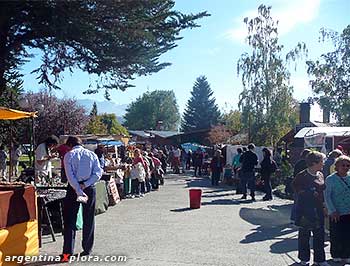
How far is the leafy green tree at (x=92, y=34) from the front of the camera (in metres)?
14.8

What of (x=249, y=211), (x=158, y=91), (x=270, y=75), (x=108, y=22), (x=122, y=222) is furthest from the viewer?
(x=158, y=91)

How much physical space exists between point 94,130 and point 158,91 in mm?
63306

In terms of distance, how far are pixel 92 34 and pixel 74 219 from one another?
30.1ft

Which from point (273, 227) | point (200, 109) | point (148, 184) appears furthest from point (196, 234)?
point (200, 109)

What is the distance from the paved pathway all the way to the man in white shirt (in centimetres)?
52

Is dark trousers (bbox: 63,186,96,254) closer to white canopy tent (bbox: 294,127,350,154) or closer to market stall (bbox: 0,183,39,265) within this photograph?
market stall (bbox: 0,183,39,265)

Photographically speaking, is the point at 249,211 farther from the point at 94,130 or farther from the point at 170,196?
the point at 94,130

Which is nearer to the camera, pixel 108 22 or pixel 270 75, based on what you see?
pixel 108 22

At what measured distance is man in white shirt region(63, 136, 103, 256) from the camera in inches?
295

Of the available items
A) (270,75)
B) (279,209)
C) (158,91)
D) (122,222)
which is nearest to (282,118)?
(270,75)

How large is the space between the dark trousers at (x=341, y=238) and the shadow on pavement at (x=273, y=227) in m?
1.01

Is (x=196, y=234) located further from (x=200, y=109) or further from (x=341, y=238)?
(x=200, y=109)

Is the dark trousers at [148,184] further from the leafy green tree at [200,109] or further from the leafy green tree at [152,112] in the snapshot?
the leafy green tree at [152,112]

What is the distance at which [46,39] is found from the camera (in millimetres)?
16609
